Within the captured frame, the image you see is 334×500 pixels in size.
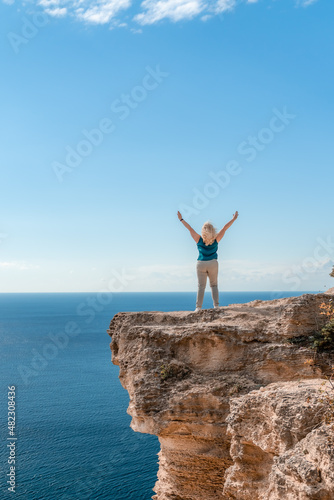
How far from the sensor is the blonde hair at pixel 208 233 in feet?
47.9

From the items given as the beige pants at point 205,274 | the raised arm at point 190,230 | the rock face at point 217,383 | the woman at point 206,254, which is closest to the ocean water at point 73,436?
the rock face at point 217,383

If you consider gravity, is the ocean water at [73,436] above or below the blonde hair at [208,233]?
below

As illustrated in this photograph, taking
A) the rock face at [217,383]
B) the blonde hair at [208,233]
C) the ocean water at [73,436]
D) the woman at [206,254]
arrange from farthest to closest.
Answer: the ocean water at [73,436], the woman at [206,254], the blonde hair at [208,233], the rock face at [217,383]

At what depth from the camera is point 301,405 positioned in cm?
912

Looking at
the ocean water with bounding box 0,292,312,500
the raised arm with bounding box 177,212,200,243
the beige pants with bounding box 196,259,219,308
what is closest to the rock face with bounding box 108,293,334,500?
the beige pants with bounding box 196,259,219,308

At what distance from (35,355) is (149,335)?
2529 inches

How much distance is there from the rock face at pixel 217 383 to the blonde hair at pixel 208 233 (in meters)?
2.41

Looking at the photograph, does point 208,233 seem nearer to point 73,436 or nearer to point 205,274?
point 205,274

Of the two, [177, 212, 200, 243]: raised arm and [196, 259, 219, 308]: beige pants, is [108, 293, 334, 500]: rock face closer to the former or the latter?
[196, 259, 219, 308]: beige pants

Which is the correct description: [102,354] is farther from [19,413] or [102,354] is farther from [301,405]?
[301,405]

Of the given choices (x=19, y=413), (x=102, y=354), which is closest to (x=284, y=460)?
(x=19, y=413)

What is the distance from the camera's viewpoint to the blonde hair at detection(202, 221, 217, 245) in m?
14.6

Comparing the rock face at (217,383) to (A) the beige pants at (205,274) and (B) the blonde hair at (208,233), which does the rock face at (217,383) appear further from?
(B) the blonde hair at (208,233)

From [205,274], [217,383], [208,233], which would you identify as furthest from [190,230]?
[217,383]
